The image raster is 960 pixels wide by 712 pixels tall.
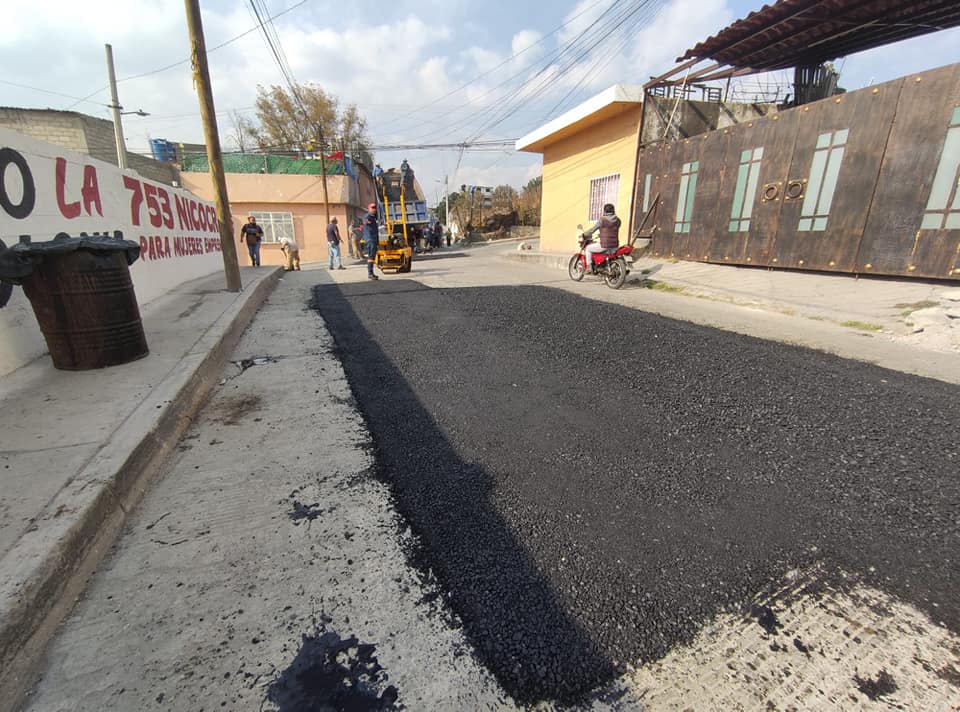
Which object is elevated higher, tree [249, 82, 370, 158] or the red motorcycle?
tree [249, 82, 370, 158]

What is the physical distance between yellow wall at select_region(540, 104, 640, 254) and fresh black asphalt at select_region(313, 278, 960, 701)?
9.65 meters

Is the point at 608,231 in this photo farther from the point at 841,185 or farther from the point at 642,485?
the point at 642,485

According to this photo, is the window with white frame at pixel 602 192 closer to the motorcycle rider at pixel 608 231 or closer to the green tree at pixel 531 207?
the motorcycle rider at pixel 608 231

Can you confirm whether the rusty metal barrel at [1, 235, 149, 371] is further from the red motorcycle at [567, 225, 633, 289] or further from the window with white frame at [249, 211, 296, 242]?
the window with white frame at [249, 211, 296, 242]

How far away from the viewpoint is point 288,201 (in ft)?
81.1

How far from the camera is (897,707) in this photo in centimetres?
125

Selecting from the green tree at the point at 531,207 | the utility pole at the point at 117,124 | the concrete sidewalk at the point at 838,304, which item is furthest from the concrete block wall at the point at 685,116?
the green tree at the point at 531,207

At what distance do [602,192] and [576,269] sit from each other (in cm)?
469

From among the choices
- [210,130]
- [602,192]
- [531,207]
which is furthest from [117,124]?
[531,207]

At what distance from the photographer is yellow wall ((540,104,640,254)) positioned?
486 inches

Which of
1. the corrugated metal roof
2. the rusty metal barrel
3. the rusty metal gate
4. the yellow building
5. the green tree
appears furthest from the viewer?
the green tree

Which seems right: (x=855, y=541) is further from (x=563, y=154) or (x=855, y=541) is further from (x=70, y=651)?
(x=563, y=154)

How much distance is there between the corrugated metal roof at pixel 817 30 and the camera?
7.66 metres

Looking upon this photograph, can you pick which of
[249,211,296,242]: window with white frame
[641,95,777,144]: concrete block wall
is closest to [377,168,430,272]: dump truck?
[641,95,777,144]: concrete block wall
